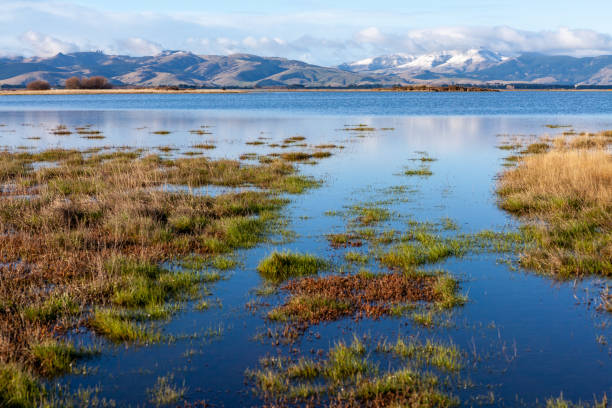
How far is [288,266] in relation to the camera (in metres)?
13.9

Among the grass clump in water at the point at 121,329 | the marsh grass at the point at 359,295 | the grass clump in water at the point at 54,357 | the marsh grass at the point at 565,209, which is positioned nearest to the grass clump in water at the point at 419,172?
the marsh grass at the point at 565,209

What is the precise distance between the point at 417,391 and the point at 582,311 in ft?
17.2

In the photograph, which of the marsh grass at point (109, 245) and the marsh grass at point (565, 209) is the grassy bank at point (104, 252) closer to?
the marsh grass at point (109, 245)

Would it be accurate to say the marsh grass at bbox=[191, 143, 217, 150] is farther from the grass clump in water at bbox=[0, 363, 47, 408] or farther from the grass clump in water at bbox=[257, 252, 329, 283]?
the grass clump in water at bbox=[0, 363, 47, 408]

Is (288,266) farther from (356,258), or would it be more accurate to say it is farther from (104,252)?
(104,252)

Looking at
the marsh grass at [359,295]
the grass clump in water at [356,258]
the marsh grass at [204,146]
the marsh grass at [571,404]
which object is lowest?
the marsh grass at [571,404]

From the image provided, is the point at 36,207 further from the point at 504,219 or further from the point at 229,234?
the point at 504,219

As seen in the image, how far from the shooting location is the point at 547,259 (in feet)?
45.8

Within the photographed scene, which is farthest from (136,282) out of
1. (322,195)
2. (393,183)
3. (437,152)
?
(437,152)

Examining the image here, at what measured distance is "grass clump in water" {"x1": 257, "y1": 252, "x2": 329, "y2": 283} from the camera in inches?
536

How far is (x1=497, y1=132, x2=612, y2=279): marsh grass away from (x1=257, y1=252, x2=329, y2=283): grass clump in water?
5.71 meters

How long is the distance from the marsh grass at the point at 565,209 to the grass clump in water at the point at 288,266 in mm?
5709

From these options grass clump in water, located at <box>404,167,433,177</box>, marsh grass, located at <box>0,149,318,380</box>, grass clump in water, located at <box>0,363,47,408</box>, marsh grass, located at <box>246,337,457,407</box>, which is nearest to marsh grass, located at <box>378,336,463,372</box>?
marsh grass, located at <box>246,337,457,407</box>

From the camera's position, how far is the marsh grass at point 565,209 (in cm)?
1377
